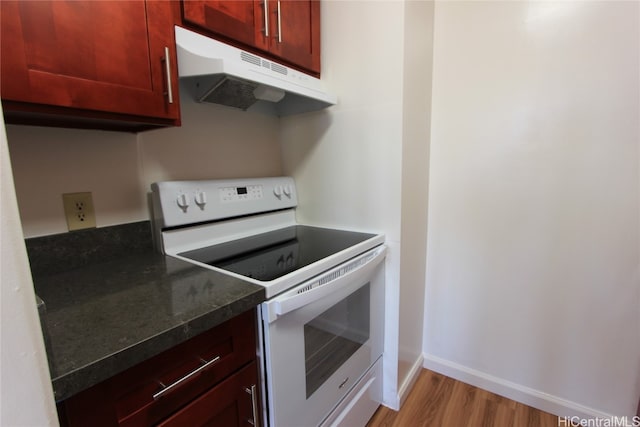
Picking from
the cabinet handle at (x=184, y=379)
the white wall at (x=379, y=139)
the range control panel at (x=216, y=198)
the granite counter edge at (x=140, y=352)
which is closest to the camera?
the granite counter edge at (x=140, y=352)

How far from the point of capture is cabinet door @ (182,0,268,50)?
943 millimetres

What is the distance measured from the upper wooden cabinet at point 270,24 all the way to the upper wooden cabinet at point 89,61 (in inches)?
5.1

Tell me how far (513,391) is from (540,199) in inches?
37.8

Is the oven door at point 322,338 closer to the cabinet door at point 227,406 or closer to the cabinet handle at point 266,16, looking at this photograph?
the cabinet door at point 227,406

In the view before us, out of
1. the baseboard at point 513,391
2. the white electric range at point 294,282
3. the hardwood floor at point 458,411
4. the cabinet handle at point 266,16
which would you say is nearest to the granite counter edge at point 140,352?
the white electric range at point 294,282

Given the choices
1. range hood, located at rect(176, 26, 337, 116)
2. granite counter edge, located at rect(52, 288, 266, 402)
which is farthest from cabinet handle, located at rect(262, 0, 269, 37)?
granite counter edge, located at rect(52, 288, 266, 402)

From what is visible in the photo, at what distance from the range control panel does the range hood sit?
1.16ft

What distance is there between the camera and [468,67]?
1.43m

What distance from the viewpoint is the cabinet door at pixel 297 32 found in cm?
118

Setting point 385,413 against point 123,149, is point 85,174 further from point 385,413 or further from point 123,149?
point 385,413

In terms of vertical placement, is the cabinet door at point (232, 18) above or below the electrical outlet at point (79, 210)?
above

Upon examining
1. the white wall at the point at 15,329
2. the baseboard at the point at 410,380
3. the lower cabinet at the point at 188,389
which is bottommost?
the baseboard at the point at 410,380

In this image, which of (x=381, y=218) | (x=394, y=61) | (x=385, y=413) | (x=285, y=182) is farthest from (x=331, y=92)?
(x=385, y=413)

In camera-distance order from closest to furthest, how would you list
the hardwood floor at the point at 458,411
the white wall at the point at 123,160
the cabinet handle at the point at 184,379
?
the cabinet handle at the point at 184,379
the white wall at the point at 123,160
the hardwood floor at the point at 458,411
